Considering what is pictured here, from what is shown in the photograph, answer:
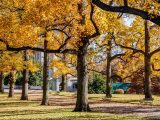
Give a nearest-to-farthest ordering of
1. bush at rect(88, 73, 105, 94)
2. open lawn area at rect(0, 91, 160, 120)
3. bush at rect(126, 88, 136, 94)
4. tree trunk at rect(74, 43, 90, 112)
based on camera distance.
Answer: open lawn area at rect(0, 91, 160, 120)
tree trunk at rect(74, 43, 90, 112)
bush at rect(88, 73, 105, 94)
bush at rect(126, 88, 136, 94)

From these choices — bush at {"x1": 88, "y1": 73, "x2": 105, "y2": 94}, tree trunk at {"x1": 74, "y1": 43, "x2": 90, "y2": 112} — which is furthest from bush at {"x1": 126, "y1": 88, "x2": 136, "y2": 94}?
tree trunk at {"x1": 74, "y1": 43, "x2": 90, "y2": 112}

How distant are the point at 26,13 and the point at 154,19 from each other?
1255 centimetres

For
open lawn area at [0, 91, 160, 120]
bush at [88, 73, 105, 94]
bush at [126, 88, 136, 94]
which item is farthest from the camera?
bush at [126, 88, 136, 94]

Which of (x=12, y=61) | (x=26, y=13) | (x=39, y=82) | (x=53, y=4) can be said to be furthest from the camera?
(x=39, y=82)

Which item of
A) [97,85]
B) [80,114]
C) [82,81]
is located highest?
[97,85]

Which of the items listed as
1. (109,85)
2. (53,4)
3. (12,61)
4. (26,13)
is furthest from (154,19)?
(109,85)

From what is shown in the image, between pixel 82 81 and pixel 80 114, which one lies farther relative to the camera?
pixel 82 81

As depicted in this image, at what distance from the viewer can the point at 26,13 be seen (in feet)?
85.5

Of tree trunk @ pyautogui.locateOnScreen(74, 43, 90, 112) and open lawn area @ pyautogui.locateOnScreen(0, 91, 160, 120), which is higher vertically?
tree trunk @ pyautogui.locateOnScreen(74, 43, 90, 112)

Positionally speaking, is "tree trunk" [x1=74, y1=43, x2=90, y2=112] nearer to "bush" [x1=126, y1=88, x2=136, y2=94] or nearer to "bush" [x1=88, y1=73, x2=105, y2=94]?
"bush" [x1=88, y1=73, x2=105, y2=94]

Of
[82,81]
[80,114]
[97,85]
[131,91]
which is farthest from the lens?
[131,91]

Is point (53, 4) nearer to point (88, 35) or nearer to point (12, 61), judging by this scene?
point (88, 35)

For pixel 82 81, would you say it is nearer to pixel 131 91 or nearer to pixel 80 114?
pixel 80 114

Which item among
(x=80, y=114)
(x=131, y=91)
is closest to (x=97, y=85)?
(x=131, y=91)
